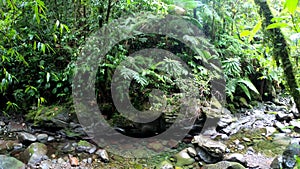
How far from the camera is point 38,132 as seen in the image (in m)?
3.19

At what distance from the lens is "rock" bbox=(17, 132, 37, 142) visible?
2928 mm

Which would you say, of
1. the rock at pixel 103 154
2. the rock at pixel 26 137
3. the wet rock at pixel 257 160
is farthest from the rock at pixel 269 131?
the rock at pixel 26 137

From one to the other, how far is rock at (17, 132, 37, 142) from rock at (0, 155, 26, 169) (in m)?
0.43

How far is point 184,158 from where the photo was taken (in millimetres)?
2809

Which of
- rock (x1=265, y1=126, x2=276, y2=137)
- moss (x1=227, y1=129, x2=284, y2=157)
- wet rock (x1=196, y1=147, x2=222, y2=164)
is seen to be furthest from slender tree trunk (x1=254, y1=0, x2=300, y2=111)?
rock (x1=265, y1=126, x2=276, y2=137)

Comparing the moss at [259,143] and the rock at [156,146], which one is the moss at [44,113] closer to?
the rock at [156,146]

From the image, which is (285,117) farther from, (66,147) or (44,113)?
(44,113)

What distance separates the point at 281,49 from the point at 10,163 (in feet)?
8.39

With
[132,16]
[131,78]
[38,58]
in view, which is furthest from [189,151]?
[38,58]

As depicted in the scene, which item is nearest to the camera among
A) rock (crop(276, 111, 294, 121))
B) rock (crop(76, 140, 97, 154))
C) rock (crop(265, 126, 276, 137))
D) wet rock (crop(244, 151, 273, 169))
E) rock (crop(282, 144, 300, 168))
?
rock (crop(282, 144, 300, 168))

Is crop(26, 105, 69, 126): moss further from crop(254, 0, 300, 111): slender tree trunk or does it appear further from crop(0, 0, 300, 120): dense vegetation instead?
crop(254, 0, 300, 111): slender tree trunk

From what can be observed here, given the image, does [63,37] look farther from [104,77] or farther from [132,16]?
[132,16]

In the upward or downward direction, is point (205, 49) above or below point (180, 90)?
above

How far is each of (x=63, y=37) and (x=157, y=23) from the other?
159 cm
